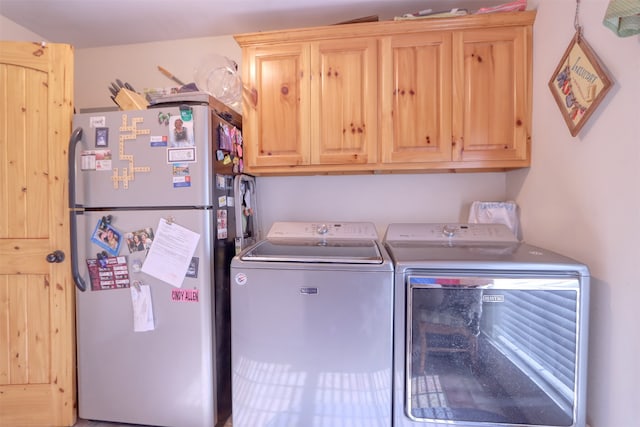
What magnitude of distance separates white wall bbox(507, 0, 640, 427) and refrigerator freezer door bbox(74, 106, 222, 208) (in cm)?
160

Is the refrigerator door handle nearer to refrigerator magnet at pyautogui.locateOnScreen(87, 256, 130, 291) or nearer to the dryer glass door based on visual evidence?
refrigerator magnet at pyautogui.locateOnScreen(87, 256, 130, 291)

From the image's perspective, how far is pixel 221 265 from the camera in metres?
1.39

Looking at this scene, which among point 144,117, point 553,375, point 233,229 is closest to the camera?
point 553,375

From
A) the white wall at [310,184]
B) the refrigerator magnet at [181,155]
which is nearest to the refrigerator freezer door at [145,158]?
the refrigerator magnet at [181,155]

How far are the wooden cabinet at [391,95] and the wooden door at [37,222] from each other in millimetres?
948

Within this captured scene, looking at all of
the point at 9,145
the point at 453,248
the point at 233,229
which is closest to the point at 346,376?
the point at 453,248

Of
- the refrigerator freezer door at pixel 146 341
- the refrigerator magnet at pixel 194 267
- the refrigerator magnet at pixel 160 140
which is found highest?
the refrigerator magnet at pixel 160 140

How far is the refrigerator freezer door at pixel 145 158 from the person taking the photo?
1284mm

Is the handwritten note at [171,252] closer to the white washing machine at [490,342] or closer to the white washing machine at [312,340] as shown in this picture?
the white washing machine at [312,340]

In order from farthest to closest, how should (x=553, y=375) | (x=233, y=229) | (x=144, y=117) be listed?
(x=233, y=229) → (x=144, y=117) → (x=553, y=375)

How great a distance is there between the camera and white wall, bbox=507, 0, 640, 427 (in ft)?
3.06

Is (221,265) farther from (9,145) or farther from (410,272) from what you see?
(9,145)

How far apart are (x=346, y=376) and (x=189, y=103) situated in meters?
1.43

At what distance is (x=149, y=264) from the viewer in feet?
4.30
